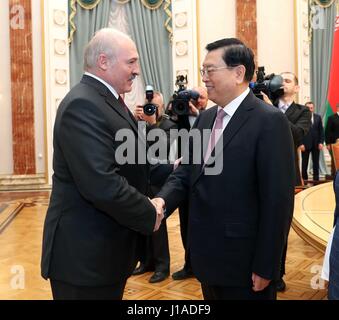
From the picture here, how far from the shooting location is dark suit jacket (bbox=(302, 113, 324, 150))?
8.80m

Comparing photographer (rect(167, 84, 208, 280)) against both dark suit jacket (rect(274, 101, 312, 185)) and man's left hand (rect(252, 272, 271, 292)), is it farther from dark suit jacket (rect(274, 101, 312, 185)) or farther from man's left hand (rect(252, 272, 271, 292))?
man's left hand (rect(252, 272, 271, 292))

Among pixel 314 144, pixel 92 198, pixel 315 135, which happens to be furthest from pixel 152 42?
pixel 92 198

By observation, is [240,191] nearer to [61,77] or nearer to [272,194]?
[272,194]

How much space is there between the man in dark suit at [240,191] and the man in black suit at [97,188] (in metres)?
0.25

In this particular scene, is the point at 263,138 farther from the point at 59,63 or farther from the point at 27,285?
the point at 59,63

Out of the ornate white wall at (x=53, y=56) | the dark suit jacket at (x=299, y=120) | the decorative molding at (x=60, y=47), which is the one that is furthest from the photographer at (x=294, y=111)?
the decorative molding at (x=60, y=47)

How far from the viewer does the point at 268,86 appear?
323 centimetres

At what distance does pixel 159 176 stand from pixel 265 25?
7583 millimetres

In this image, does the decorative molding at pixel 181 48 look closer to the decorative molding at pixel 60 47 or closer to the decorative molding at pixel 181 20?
the decorative molding at pixel 181 20

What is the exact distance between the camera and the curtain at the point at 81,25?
8977 millimetres

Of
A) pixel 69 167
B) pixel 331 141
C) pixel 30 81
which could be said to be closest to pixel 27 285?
pixel 69 167

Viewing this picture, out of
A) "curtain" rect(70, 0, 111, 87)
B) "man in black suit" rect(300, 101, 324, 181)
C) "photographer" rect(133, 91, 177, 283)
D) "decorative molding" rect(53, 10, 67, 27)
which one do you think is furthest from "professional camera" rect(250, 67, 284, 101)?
"decorative molding" rect(53, 10, 67, 27)

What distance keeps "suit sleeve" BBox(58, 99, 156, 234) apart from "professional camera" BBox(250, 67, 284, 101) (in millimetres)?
1803

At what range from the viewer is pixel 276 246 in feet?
5.41
